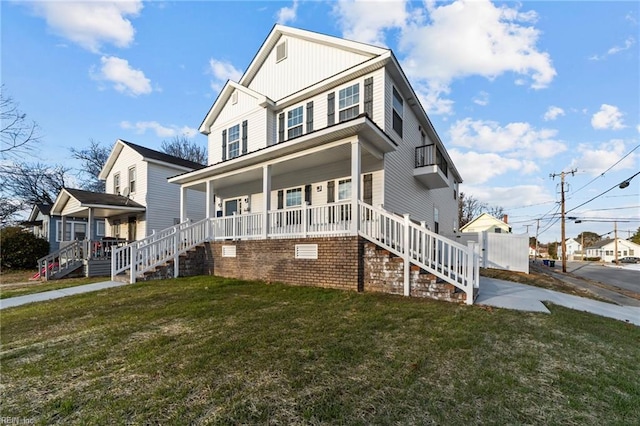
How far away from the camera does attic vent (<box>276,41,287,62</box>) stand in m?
12.5

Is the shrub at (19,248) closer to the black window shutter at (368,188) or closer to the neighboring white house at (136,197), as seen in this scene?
the neighboring white house at (136,197)

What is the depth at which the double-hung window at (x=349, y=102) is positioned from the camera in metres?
10.1

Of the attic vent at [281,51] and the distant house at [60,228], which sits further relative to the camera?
the distant house at [60,228]

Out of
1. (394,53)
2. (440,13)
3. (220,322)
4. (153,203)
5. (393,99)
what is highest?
(440,13)

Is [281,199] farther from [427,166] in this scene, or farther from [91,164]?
[91,164]

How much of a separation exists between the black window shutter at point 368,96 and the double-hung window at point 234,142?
6.51 meters

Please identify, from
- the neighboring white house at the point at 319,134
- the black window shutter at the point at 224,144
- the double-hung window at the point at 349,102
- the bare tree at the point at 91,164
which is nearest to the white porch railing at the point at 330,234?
the neighboring white house at the point at 319,134

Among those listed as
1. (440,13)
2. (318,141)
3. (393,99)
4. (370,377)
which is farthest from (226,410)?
(440,13)

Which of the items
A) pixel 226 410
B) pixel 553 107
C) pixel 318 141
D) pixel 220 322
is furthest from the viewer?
pixel 553 107

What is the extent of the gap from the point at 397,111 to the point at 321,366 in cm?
955

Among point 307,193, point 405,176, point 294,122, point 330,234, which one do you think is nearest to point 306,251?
point 330,234

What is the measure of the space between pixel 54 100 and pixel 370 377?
14634 millimetres

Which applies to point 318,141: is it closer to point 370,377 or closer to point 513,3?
point 370,377

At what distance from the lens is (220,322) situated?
196 inches
